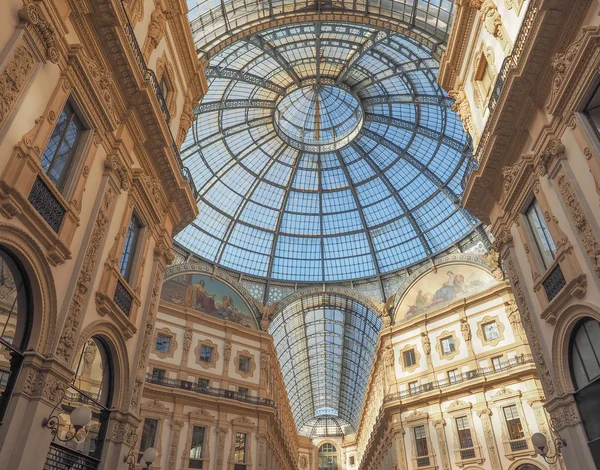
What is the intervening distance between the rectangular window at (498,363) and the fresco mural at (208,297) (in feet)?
64.4

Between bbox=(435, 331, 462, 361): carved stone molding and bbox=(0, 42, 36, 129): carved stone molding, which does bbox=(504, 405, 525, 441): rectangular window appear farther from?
bbox=(0, 42, 36, 129): carved stone molding

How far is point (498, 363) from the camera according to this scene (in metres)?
31.9

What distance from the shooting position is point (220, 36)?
27469mm

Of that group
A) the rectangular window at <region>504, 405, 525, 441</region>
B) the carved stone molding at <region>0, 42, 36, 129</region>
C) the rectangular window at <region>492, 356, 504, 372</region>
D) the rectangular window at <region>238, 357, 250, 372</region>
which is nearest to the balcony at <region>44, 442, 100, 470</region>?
the carved stone molding at <region>0, 42, 36, 129</region>

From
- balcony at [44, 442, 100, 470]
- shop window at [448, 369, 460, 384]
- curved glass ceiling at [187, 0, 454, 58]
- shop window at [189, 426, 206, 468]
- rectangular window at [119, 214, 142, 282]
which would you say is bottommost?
balcony at [44, 442, 100, 470]

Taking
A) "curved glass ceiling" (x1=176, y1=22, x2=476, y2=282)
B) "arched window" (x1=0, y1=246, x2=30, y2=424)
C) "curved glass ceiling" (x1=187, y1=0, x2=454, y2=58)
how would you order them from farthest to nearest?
"curved glass ceiling" (x1=176, y1=22, x2=476, y2=282) → "curved glass ceiling" (x1=187, y1=0, x2=454, y2=58) → "arched window" (x1=0, y1=246, x2=30, y2=424)

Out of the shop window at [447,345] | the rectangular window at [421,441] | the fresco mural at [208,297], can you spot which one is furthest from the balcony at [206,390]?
the shop window at [447,345]

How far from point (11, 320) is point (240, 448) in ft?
86.7

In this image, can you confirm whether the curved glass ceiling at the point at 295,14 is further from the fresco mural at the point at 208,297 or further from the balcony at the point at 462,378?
the balcony at the point at 462,378

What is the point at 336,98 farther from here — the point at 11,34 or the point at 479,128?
the point at 11,34

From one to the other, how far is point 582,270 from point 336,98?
109ft

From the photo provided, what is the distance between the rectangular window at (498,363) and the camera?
3158 cm

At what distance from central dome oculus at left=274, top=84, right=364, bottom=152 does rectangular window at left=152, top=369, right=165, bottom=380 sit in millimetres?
23648

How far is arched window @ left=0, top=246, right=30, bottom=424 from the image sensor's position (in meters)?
8.80
